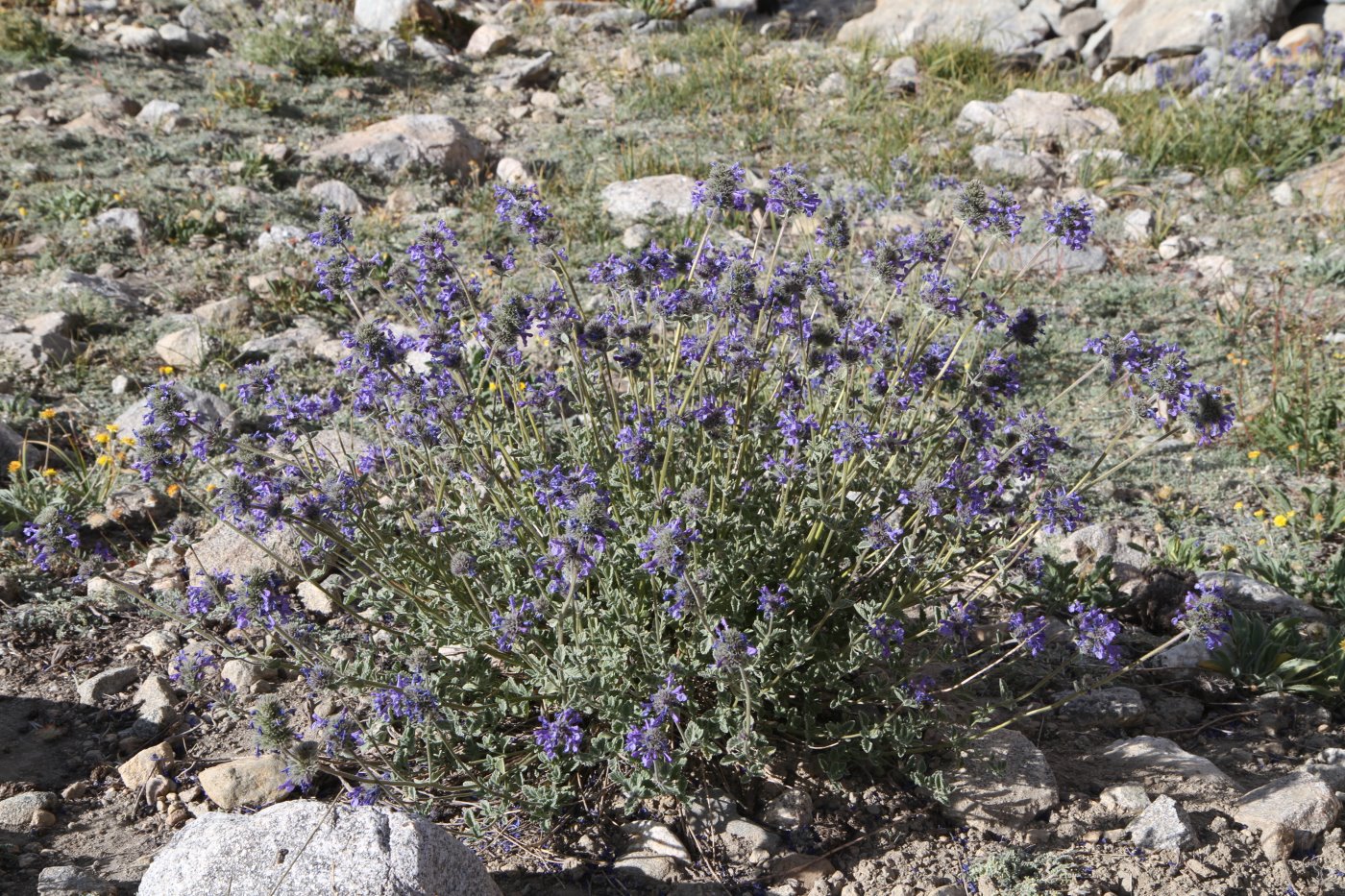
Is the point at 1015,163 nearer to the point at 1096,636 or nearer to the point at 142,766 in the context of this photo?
the point at 1096,636

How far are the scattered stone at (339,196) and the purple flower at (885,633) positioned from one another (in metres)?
6.28

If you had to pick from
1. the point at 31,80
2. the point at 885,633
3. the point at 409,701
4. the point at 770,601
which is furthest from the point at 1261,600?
the point at 31,80

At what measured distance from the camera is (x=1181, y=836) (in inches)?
137

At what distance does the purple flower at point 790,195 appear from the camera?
12.5ft

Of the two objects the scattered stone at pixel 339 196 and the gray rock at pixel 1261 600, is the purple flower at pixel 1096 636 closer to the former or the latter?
the gray rock at pixel 1261 600

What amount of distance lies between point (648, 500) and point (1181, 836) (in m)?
2.12

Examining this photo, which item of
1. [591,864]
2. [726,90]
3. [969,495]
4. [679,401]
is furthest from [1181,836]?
[726,90]

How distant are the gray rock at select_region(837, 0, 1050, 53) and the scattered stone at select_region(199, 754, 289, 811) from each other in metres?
10.3

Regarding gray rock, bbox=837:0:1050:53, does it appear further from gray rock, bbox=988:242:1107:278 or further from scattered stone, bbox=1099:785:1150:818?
scattered stone, bbox=1099:785:1150:818

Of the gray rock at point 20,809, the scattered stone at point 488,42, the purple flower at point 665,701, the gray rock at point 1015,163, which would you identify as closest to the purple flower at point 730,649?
the purple flower at point 665,701

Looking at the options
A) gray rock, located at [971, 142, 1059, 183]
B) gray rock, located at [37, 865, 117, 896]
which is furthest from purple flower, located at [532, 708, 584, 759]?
gray rock, located at [971, 142, 1059, 183]

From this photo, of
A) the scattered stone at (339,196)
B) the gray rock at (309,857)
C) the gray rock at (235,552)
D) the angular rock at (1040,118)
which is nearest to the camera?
the gray rock at (309,857)

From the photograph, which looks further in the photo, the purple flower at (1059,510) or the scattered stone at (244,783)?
the scattered stone at (244,783)

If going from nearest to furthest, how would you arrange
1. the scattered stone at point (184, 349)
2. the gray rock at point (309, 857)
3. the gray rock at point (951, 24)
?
the gray rock at point (309, 857), the scattered stone at point (184, 349), the gray rock at point (951, 24)
